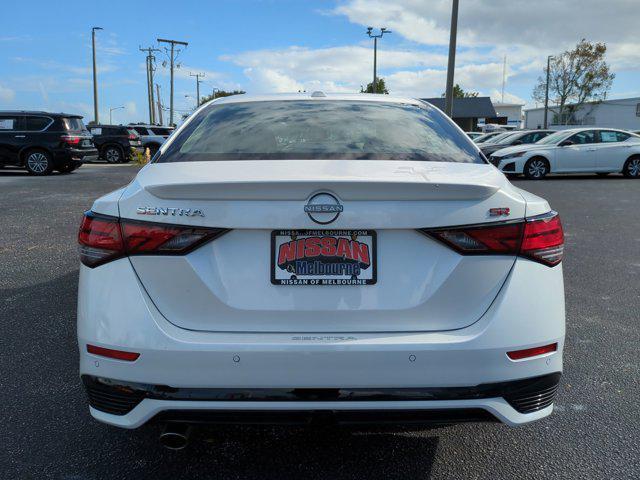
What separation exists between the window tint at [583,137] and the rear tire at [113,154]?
1781 centimetres

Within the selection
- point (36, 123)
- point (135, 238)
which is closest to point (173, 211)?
point (135, 238)

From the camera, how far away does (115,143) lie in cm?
2392

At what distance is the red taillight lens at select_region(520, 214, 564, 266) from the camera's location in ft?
6.73

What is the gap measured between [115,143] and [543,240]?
24209mm

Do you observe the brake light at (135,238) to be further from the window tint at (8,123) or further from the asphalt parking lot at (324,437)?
the window tint at (8,123)

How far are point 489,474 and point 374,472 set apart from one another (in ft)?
1.60

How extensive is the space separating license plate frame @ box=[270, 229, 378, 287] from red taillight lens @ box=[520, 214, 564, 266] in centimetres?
57

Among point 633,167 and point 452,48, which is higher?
point 452,48

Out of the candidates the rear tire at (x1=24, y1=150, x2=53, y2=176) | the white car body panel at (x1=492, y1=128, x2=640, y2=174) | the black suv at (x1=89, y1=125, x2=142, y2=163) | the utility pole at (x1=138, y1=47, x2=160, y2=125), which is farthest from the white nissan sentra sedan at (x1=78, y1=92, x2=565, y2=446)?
the utility pole at (x1=138, y1=47, x2=160, y2=125)

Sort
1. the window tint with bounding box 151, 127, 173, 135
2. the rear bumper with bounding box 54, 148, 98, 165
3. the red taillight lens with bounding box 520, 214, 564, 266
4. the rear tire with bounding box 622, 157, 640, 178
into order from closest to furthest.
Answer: the red taillight lens with bounding box 520, 214, 564, 266
the rear tire with bounding box 622, 157, 640, 178
the rear bumper with bounding box 54, 148, 98, 165
the window tint with bounding box 151, 127, 173, 135

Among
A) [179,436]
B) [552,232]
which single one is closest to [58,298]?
[179,436]

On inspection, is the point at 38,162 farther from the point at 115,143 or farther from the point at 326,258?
the point at 326,258

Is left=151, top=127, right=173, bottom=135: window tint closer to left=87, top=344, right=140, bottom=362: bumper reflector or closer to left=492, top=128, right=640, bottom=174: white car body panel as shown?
left=492, top=128, right=640, bottom=174: white car body panel

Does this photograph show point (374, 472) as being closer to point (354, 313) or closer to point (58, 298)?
point (354, 313)
